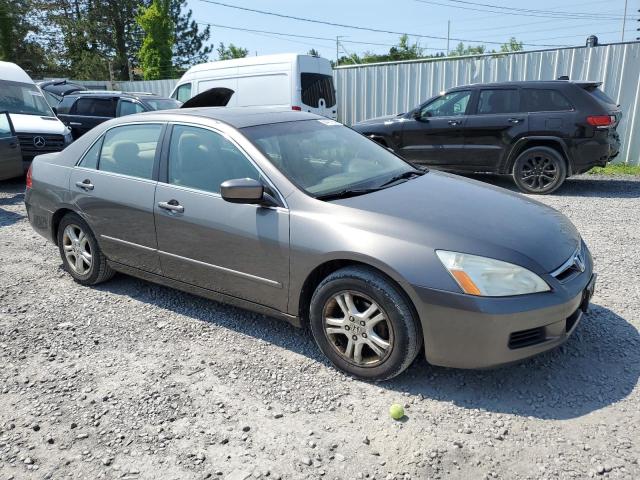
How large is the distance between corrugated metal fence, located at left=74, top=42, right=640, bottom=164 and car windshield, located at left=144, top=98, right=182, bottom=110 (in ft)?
15.3

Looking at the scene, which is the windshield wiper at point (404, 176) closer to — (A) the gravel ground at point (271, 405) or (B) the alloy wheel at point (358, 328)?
(B) the alloy wheel at point (358, 328)

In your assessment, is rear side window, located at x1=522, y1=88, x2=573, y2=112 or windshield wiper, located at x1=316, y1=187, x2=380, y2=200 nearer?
windshield wiper, located at x1=316, y1=187, x2=380, y2=200

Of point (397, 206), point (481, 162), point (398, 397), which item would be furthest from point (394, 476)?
point (481, 162)

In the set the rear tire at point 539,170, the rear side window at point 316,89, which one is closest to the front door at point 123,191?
the rear tire at point 539,170

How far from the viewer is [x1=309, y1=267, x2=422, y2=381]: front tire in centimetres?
292

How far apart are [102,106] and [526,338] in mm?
12179

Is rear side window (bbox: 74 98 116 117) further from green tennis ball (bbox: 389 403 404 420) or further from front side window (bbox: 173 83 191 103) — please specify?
green tennis ball (bbox: 389 403 404 420)

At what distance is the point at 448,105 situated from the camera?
916cm

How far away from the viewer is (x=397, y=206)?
3.26 meters

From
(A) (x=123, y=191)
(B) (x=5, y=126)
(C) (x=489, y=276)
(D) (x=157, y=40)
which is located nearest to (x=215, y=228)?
(A) (x=123, y=191)

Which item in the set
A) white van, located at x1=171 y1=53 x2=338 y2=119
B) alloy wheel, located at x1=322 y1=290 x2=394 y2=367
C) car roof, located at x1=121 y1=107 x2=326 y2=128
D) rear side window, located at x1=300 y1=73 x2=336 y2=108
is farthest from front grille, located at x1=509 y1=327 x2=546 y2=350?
rear side window, located at x1=300 y1=73 x2=336 y2=108

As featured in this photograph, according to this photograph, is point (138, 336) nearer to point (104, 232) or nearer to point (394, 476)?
point (104, 232)

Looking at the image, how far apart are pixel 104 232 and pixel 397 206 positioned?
8.43ft

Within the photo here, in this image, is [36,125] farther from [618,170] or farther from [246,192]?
[618,170]
